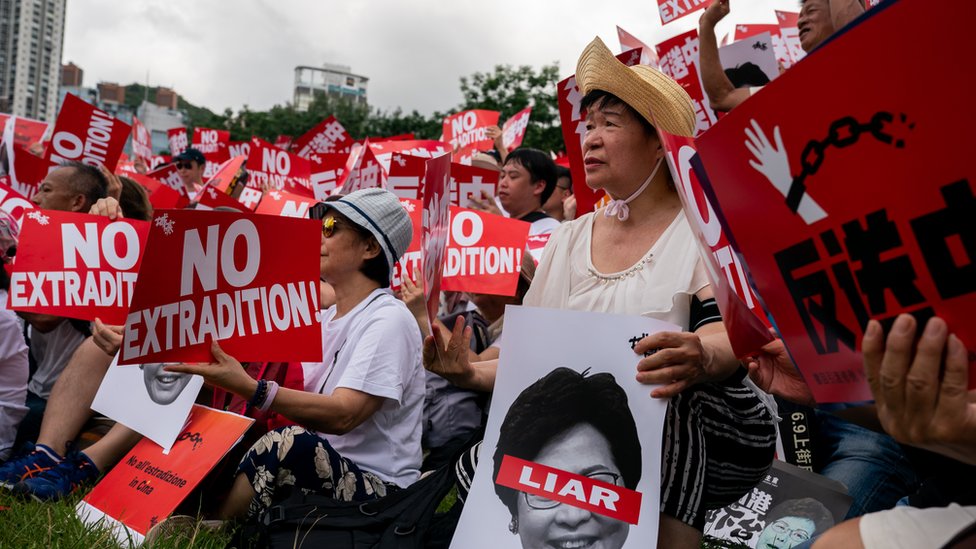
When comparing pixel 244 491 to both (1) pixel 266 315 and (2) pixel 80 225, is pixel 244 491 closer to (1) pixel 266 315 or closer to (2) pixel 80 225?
(1) pixel 266 315

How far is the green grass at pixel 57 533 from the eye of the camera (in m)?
2.85

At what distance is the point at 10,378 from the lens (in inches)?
165

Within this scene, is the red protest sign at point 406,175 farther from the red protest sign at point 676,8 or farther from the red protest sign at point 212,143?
the red protest sign at point 212,143

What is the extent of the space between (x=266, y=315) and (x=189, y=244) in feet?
1.21

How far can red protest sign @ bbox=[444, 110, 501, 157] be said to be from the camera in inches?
397

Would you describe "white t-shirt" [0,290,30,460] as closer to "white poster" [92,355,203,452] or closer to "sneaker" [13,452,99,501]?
"sneaker" [13,452,99,501]

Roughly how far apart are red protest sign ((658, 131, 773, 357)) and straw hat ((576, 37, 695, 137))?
45 cm

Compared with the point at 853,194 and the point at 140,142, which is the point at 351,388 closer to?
→ the point at 853,194

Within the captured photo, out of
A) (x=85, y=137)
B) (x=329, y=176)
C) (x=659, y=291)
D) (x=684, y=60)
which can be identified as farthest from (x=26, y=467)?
(x=329, y=176)

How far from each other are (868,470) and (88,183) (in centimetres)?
465

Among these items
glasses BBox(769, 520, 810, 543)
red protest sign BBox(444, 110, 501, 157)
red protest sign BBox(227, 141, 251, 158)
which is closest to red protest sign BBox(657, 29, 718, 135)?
Answer: glasses BBox(769, 520, 810, 543)

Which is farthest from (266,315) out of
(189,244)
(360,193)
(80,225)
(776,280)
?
(776,280)

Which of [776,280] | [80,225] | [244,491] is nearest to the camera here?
[776,280]

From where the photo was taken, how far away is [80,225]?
410 cm
